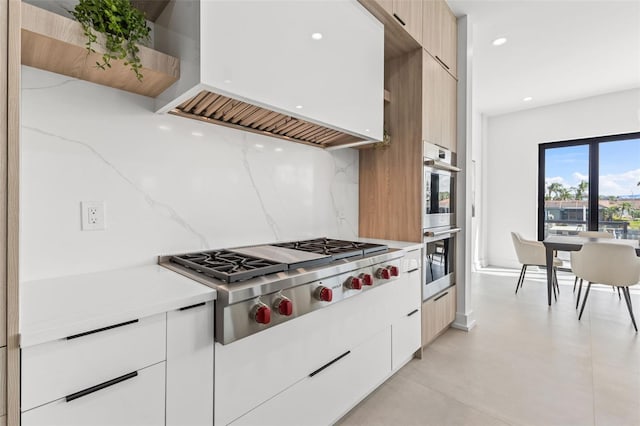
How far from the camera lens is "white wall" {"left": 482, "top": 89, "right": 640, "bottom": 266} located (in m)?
4.78

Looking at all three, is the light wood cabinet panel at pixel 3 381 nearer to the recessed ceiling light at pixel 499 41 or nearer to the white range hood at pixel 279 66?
the white range hood at pixel 279 66

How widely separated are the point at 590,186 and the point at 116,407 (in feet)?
21.2

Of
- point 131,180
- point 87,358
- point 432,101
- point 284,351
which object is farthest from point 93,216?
point 432,101

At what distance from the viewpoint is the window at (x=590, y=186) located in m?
4.71

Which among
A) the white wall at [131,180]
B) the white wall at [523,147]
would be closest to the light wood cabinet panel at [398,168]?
the white wall at [131,180]

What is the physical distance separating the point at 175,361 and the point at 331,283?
0.66 metres

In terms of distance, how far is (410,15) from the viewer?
2.13m

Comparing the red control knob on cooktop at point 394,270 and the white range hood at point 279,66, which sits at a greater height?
the white range hood at point 279,66

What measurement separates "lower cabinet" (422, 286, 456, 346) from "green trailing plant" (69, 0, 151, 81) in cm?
217

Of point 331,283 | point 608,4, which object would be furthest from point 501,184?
point 331,283

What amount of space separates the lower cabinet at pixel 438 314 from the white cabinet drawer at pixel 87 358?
1.85 m

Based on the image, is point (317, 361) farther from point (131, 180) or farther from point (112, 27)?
point (112, 27)

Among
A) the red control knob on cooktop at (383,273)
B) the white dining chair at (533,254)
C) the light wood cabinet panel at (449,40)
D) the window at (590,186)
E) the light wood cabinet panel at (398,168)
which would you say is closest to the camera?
the red control knob on cooktop at (383,273)

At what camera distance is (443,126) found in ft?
8.42
